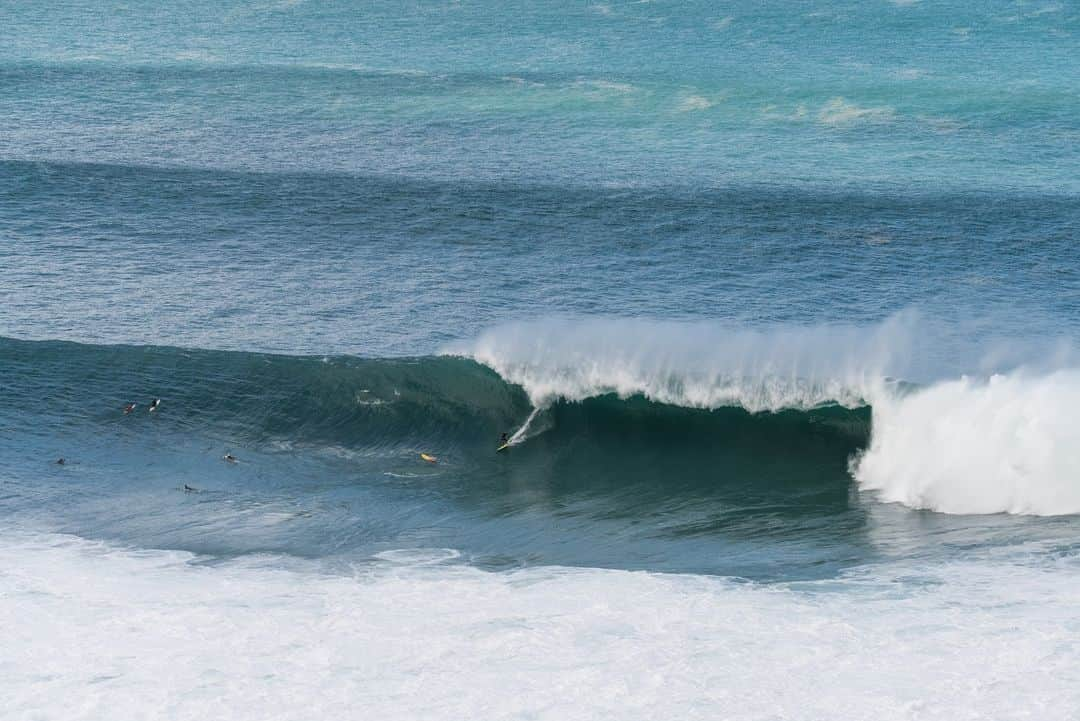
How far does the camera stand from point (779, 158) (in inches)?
2127

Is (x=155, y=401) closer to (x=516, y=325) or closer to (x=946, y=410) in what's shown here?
(x=516, y=325)

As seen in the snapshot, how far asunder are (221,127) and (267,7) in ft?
98.6

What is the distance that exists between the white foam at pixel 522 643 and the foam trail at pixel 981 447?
3.26m

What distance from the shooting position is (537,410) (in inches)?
1164

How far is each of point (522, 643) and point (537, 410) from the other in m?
10.5

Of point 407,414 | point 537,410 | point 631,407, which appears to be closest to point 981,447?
point 631,407

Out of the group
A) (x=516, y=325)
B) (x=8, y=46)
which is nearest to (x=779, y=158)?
(x=516, y=325)

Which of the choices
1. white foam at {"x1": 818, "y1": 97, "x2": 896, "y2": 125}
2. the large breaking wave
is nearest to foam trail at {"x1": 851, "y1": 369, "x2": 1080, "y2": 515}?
the large breaking wave

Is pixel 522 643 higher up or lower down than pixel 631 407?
lower down

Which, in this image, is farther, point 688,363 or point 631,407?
point 688,363

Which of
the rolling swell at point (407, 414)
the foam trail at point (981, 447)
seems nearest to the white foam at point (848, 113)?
the foam trail at point (981, 447)

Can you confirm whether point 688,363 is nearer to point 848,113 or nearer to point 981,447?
point 981,447

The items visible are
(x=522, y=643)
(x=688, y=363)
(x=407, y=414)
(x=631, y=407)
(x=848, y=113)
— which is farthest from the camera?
(x=848, y=113)

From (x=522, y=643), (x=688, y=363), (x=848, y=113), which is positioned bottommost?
(x=522, y=643)
